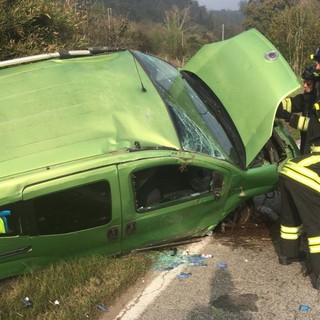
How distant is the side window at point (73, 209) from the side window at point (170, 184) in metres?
0.28

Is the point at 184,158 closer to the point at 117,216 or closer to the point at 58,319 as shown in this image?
the point at 117,216

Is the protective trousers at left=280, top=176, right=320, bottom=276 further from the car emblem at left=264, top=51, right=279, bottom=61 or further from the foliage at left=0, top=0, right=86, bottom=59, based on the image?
the foliage at left=0, top=0, right=86, bottom=59

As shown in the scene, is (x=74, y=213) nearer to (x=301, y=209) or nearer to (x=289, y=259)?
(x=301, y=209)

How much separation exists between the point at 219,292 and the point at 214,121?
163 cm

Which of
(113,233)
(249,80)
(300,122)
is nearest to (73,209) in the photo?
(113,233)

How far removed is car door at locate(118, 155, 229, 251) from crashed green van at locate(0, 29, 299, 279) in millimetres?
10

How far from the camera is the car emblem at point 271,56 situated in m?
4.52

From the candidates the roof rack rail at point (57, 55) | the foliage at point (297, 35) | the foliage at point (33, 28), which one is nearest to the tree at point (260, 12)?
the foliage at point (297, 35)

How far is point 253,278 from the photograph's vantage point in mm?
3930

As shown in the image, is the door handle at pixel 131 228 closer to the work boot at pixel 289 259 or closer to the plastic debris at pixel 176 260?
the plastic debris at pixel 176 260

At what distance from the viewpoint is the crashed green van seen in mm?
3408

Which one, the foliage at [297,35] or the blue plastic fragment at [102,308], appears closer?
the blue plastic fragment at [102,308]

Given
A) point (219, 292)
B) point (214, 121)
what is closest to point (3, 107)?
point (214, 121)

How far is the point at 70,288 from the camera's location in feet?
11.9
